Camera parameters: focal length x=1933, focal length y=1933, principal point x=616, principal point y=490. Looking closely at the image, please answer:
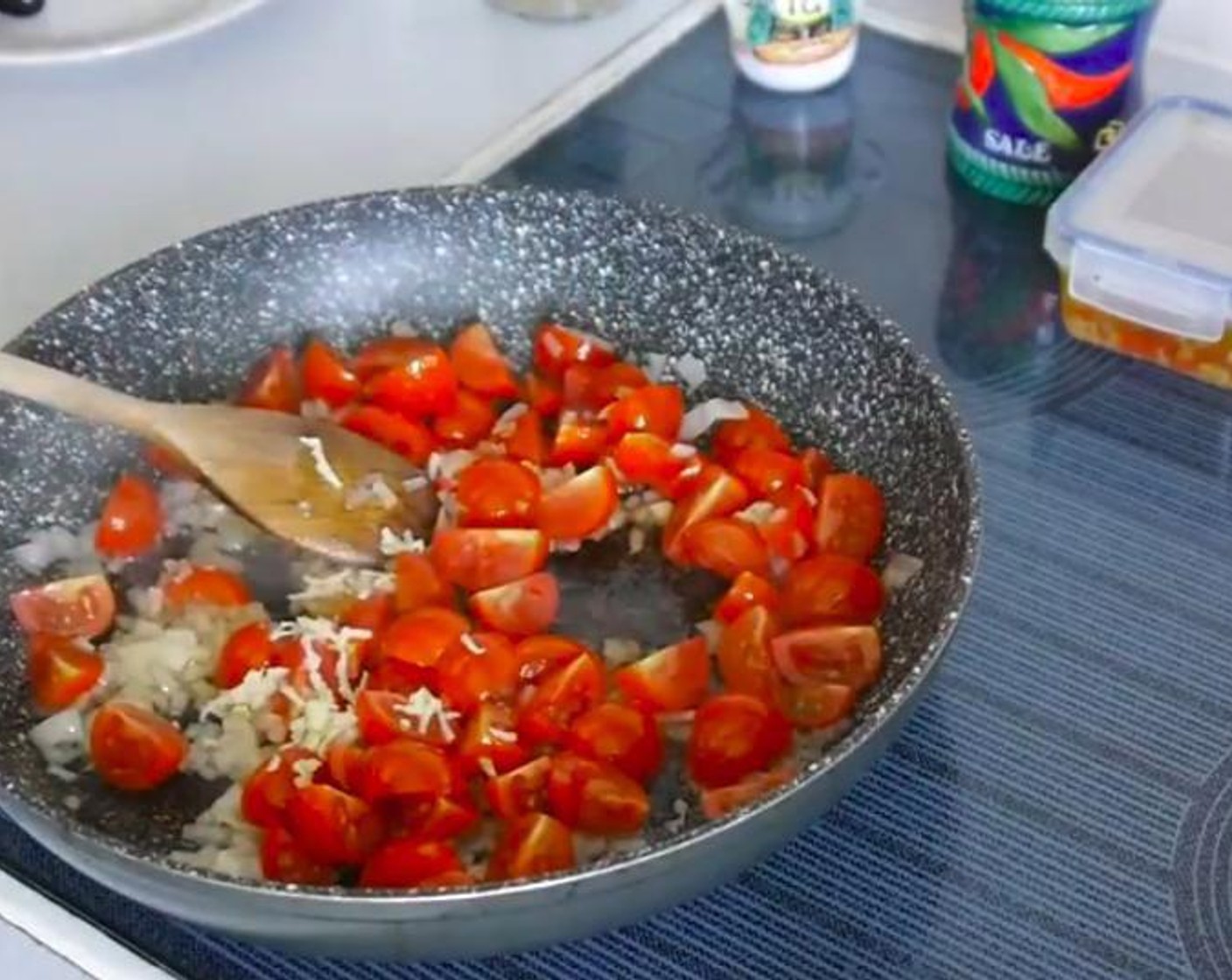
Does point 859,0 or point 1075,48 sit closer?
point 1075,48

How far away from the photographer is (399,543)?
2.74 ft

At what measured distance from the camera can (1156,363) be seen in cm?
93

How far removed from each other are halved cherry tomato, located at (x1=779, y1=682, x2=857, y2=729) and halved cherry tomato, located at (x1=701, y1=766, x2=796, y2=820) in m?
0.03

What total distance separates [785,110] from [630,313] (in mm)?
239

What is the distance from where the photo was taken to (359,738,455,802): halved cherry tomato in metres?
0.71

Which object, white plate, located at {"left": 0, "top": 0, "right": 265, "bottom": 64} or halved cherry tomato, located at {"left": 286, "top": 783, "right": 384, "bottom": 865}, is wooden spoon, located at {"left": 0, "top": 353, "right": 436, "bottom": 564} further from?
white plate, located at {"left": 0, "top": 0, "right": 265, "bottom": 64}

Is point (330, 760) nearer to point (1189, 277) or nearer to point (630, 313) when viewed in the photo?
point (630, 313)

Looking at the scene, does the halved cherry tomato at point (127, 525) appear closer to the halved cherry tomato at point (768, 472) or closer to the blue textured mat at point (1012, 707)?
the blue textured mat at point (1012, 707)

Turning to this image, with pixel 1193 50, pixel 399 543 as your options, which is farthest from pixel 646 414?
pixel 1193 50

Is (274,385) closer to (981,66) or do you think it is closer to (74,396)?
(74,396)

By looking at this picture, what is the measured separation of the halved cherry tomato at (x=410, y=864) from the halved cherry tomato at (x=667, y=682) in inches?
4.2

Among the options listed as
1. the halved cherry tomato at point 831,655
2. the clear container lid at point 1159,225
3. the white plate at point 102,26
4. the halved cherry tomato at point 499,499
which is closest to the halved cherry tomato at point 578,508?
the halved cherry tomato at point 499,499

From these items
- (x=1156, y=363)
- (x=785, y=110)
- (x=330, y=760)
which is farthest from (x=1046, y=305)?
(x=330, y=760)

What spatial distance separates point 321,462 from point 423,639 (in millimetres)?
110
